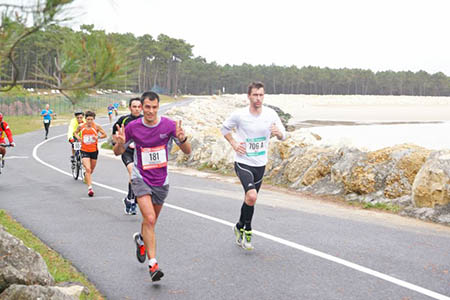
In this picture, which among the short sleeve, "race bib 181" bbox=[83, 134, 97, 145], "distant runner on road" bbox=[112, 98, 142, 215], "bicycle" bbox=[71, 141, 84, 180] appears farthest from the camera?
"bicycle" bbox=[71, 141, 84, 180]

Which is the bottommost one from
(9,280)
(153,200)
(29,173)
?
(29,173)

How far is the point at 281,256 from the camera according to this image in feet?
21.6

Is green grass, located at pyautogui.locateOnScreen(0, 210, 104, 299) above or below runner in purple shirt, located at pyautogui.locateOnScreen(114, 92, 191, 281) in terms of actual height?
below

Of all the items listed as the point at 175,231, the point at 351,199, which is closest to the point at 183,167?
the point at 351,199

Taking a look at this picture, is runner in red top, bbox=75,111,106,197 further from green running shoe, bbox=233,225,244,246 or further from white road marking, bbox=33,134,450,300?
green running shoe, bbox=233,225,244,246

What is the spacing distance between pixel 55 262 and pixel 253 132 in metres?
3.16

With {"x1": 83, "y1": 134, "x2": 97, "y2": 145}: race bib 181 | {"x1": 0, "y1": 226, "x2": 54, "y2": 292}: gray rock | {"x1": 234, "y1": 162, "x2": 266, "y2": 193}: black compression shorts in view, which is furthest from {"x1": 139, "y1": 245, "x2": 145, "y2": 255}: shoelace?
{"x1": 83, "y1": 134, "x2": 97, "y2": 145}: race bib 181

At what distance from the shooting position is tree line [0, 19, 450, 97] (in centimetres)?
376

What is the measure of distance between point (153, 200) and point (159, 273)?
0.87 metres

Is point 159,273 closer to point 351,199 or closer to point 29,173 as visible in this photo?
point 351,199

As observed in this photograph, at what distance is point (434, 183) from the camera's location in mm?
8891

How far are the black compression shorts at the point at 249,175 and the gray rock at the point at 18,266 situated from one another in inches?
116

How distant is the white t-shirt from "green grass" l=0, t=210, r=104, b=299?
264 centimetres

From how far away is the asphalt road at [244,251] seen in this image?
5438mm
